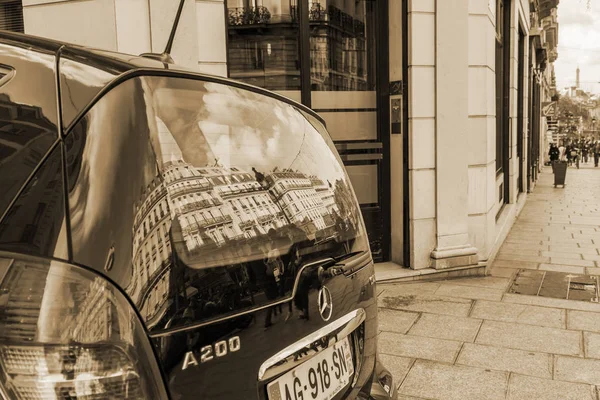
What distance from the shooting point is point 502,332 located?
195 inches

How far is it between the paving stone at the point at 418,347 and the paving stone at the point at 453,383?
16cm

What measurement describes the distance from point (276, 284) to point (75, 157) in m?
0.66

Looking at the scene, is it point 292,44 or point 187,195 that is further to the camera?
point 292,44

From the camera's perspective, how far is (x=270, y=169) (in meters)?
1.87

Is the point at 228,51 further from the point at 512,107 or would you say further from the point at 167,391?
the point at 512,107

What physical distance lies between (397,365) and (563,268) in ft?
13.1

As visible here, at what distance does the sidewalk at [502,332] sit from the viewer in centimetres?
393

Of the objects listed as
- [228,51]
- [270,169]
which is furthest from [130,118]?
[228,51]

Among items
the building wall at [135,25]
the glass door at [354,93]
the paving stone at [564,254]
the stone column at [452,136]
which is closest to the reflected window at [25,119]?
the building wall at [135,25]

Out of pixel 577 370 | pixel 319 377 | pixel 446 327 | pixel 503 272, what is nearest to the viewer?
pixel 319 377

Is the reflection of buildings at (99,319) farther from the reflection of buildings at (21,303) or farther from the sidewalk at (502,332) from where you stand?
the sidewalk at (502,332)

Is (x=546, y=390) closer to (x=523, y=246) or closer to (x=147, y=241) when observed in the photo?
(x=147, y=241)

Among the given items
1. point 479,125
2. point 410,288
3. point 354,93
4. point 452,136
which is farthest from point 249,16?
point 410,288

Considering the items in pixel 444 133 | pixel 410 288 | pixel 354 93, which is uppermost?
pixel 354 93
